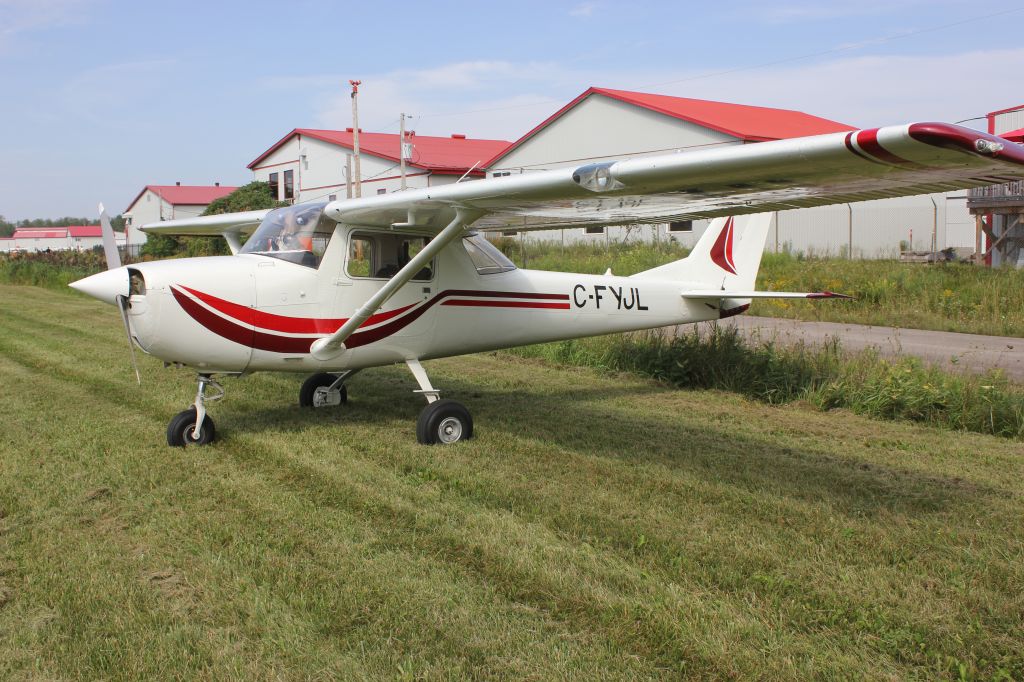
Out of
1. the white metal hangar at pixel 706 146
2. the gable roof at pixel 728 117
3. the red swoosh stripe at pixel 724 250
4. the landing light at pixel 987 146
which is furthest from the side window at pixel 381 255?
the gable roof at pixel 728 117

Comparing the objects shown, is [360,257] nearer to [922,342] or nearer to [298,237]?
[298,237]

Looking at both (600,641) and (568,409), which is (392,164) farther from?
(600,641)

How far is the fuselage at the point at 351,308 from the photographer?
6.32 metres

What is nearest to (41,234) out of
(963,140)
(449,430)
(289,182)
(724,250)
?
(289,182)

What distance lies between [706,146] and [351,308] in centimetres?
2133

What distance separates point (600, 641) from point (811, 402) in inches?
228

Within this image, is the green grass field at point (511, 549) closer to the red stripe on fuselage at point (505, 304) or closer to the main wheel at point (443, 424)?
the main wheel at point (443, 424)

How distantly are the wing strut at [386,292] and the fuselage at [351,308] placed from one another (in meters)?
0.09

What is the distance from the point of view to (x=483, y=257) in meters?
7.89

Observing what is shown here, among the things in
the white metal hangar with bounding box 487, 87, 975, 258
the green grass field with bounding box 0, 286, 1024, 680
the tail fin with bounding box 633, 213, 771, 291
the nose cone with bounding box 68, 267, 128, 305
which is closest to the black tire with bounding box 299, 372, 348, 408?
the green grass field with bounding box 0, 286, 1024, 680

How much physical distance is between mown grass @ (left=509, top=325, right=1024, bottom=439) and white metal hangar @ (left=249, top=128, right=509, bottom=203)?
28401mm

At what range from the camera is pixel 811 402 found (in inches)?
333

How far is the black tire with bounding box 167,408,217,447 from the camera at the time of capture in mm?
6609

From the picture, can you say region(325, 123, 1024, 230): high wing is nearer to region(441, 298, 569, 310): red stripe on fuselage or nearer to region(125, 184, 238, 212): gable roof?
region(441, 298, 569, 310): red stripe on fuselage
